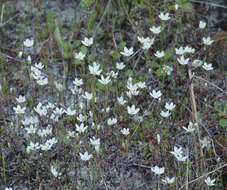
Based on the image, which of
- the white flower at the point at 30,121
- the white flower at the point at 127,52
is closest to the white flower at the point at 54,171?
the white flower at the point at 30,121

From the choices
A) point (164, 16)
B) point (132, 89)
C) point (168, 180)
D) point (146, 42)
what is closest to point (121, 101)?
point (132, 89)

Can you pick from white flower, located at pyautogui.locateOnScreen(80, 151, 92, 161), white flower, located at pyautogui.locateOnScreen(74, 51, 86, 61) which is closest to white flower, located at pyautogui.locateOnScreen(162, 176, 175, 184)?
white flower, located at pyautogui.locateOnScreen(80, 151, 92, 161)

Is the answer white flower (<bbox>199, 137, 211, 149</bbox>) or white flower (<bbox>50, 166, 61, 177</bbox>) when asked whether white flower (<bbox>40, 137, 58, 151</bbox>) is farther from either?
white flower (<bbox>199, 137, 211, 149</bbox>)

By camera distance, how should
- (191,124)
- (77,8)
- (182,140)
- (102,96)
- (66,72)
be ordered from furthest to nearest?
1. (77,8)
2. (66,72)
3. (102,96)
4. (182,140)
5. (191,124)

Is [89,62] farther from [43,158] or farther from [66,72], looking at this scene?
[43,158]

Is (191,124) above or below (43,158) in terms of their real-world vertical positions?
above

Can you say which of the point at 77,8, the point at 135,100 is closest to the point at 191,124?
the point at 135,100

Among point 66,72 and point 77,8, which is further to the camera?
point 77,8

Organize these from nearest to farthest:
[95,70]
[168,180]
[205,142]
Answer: [168,180]
[205,142]
[95,70]

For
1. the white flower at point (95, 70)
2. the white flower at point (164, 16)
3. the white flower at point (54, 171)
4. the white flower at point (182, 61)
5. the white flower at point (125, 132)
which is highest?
the white flower at point (164, 16)

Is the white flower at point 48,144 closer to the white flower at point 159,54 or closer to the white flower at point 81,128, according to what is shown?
the white flower at point 81,128

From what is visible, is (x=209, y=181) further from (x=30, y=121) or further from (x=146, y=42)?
(x=146, y=42)
